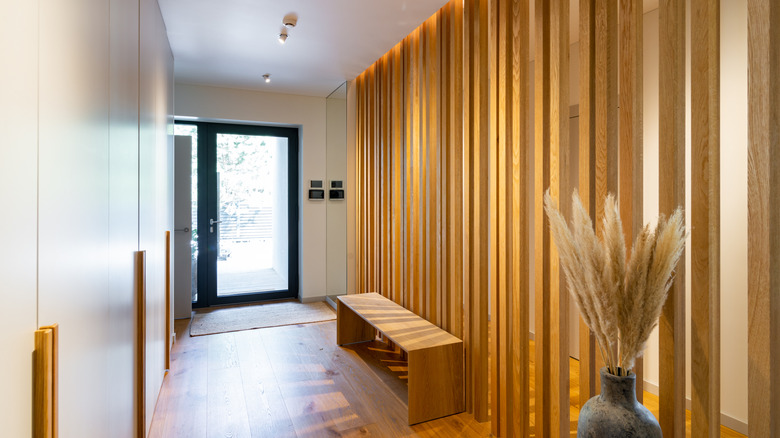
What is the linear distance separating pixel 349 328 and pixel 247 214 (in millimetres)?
2218

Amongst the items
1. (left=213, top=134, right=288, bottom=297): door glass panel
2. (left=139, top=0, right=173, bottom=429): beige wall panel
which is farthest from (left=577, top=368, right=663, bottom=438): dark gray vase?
→ (left=213, top=134, right=288, bottom=297): door glass panel

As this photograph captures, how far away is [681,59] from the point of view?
151 cm

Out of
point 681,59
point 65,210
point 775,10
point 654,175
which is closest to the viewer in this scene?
point 65,210

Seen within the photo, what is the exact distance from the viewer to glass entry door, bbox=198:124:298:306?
511cm

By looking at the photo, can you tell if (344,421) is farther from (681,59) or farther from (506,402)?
(681,59)

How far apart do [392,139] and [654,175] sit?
6.42 feet

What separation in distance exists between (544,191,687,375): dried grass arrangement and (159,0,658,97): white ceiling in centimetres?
217

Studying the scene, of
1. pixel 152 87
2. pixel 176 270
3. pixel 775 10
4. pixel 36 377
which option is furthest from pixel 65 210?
pixel 176 270

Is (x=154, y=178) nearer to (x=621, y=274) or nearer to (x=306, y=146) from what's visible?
(x=621, y=274)

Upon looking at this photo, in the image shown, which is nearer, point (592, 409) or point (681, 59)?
point (592, 409)

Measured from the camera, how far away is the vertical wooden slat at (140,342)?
2.08 m

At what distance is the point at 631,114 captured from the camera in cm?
163

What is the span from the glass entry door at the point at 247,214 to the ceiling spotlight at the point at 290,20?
2411 millimetres

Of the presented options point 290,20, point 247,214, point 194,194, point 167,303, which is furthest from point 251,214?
point 290,20
